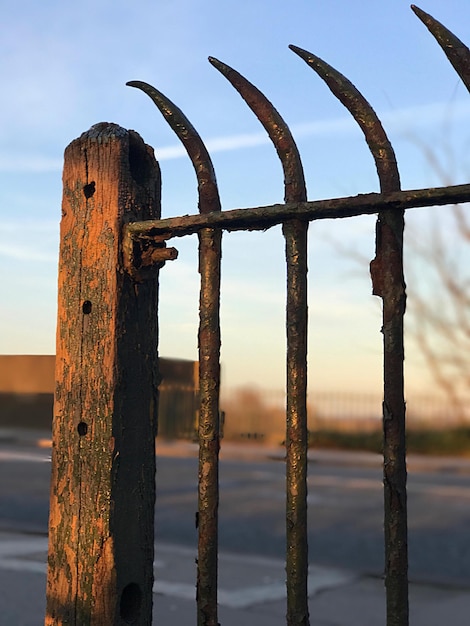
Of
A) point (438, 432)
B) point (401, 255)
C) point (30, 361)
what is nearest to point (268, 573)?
point (401, 255)

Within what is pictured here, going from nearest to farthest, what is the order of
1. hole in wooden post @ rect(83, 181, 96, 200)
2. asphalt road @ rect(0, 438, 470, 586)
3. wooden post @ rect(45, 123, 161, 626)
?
wooden post @ rect(45, 123, 161, 626) → hole in wooden post @ rect(83, 181, 96, 200) → asphalt road @ rect(0, 438, 470, 586)

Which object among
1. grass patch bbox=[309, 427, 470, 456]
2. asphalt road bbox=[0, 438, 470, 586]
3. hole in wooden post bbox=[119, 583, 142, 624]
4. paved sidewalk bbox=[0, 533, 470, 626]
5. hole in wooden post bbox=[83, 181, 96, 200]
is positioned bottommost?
paved sidewalk bbox=[0, 533, 470, 626]

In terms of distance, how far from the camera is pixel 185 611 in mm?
4742

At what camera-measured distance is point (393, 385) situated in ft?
5.95

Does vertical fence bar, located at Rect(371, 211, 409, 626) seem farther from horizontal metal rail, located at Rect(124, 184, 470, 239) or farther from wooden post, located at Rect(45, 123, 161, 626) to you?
wooden post, located at Rect(45, 123, 161, 626)

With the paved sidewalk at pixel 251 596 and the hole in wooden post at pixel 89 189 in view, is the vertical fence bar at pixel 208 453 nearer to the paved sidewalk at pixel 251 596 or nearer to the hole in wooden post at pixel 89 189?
the hole in wooden post at pixel 89 189

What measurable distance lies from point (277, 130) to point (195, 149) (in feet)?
0.81

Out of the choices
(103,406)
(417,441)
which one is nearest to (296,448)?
(103,406)

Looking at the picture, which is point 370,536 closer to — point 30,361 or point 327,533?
point 327,533

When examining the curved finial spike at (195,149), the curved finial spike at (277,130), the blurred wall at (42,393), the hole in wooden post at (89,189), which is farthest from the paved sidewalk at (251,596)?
the blurred wall at (42,393)

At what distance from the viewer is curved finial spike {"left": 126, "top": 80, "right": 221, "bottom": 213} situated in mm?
2111

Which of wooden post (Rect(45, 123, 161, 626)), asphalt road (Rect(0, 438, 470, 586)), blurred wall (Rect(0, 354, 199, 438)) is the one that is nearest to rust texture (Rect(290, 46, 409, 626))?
wooden post (Rect(45, 123, 161, 626))

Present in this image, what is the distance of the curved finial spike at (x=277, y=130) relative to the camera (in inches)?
78.0

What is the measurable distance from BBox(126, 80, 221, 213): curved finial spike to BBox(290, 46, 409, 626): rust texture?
0.45 metres
